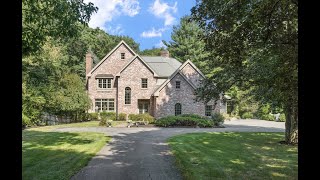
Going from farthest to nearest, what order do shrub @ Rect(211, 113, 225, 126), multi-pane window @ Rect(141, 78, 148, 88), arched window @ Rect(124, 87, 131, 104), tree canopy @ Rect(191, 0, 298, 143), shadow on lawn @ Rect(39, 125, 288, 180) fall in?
arched window @ Rect(124, 87, 131, 104) < multi-pane window @ Rect(141, 78, 148, 88) < shrub @ Rect(211, 113, 225, 126) < shadow on lawn @ Rect(39, 125, 288, 180) < tree canopy @ Rect(191, 0, 298, 143)

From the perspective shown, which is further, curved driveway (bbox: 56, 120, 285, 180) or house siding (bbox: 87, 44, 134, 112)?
house siding (bbox: 87, 44, 134, 112)

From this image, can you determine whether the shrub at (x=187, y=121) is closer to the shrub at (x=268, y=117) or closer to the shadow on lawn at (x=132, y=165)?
the shadow on lawn at (x=132, y=165)

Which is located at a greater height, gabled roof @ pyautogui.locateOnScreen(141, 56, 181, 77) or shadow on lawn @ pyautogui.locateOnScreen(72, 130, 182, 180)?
gabled roof @ pyautogui.locateOnScreen(141, 56, 181, 77)

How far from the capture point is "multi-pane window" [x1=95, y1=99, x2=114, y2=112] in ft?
131

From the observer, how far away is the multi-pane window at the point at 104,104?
39.9m

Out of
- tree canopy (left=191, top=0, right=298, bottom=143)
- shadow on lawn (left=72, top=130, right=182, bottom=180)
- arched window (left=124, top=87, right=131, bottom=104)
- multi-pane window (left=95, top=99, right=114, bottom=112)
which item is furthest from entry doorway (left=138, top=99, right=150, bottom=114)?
tree canopy (left=191, top=0, right=298, bottom=143)

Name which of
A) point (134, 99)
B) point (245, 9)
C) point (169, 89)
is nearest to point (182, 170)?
point (245, 9)

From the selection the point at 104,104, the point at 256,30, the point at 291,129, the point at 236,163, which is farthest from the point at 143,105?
the point at 256,30

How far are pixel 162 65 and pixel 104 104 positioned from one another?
913 cm

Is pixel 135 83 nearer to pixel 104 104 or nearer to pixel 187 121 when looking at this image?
pixel 104 104

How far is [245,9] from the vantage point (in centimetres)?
680

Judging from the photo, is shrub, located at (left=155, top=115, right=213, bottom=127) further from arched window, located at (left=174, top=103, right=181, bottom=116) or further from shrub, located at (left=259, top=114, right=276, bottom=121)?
shrub, located at (left=259, top=114, right=276, bottom=121)

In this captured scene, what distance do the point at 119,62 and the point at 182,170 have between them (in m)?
32.1

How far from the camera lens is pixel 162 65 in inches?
1612
